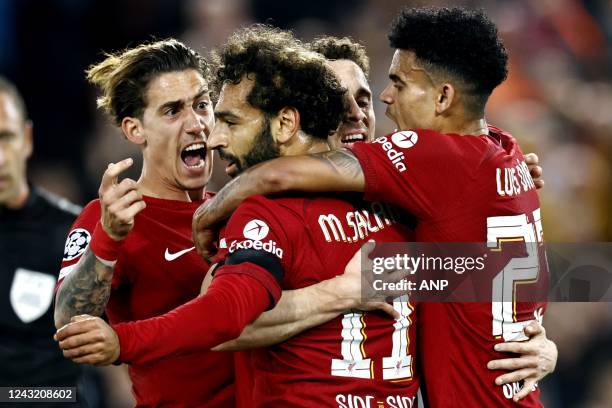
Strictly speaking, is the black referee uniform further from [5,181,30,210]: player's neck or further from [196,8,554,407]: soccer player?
[196,8,554,407]: soccer player

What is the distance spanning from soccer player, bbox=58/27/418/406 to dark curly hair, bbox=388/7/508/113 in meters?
0.35

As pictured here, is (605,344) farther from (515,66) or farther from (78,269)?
(78,269)

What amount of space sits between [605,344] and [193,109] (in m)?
3.51

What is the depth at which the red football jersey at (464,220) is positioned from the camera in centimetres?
309

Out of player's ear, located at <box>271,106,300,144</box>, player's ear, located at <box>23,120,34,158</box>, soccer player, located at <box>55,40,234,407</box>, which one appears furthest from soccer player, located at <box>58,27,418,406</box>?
player's ear, located at <box>23,120,34,158</box>

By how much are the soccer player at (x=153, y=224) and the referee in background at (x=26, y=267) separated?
4.72 ft

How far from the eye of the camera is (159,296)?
12.0 feet

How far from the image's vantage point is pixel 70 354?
7.80ft

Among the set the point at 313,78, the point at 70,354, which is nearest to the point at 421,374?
the point at 313,78

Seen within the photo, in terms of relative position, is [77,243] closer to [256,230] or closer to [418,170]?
[256,230]

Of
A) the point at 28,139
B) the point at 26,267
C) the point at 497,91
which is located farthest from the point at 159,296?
the point at 497,91

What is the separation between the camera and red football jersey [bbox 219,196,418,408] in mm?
2969

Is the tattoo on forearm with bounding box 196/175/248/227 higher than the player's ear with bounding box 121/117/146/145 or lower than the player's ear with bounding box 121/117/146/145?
lower

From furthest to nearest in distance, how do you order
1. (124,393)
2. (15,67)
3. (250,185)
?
(15,67) < (124,393) < (250,185)
